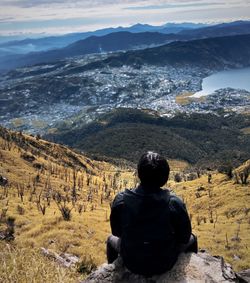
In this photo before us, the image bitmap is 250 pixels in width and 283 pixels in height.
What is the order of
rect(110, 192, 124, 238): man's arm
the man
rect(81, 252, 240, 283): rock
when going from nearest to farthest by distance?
the man < rect(81, 252, 240, 283): rock < rect(110, 192, 124, 238): man's arm

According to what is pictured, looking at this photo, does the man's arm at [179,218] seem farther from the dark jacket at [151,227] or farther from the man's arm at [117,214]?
the man's arm at [117,214]

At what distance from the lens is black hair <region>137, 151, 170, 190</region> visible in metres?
8.67

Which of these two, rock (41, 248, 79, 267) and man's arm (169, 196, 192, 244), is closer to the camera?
man's arm (169, 196, 192, 244)

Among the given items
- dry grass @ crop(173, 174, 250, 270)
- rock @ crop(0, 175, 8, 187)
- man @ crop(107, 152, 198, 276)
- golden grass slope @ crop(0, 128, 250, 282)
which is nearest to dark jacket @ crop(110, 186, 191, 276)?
man @ crop(107, 152, 198, 276)

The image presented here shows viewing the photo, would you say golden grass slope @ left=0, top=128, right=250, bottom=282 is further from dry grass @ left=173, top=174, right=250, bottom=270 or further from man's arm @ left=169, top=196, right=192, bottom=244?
man's arm @ left=169, top=196, right=192, bottom=244

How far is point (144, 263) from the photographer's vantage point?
8859mm

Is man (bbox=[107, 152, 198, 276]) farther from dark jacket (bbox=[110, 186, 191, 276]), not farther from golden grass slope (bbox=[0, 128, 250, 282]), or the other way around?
golden grass slope (bbox=[0, 128, 250, 282])

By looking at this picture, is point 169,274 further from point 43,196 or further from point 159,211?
point 43,196

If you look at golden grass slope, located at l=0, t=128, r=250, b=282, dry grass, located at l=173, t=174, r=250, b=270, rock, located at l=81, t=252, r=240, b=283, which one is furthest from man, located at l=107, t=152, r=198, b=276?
dry grass, located at l=173, t=174, r=250, b=270

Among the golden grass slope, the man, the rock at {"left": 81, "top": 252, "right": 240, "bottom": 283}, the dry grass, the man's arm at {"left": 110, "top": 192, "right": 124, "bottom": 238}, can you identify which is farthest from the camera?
the dry grass

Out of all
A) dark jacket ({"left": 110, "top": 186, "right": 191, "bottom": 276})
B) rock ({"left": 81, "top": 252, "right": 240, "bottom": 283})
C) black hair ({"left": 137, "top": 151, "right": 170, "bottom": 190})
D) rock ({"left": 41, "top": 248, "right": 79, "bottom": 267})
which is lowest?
rock ({"left": 41, "top": 248, "right": 79, "bottom": 267})

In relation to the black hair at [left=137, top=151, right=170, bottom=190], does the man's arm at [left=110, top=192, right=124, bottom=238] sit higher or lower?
lower

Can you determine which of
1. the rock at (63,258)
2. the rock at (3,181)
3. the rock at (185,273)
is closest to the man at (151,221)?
the rock at (185,273)

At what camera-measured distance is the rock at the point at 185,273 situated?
8812 millimetres
